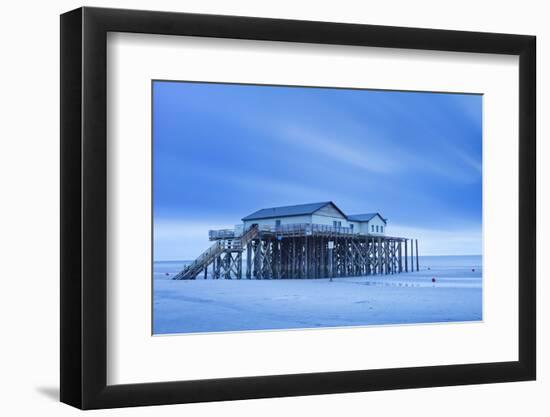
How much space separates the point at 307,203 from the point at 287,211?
186mm

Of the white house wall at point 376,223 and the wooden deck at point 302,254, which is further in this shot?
the white house wall at point 376,223

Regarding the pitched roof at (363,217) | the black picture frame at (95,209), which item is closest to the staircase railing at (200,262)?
the black picture frame at (95,209)

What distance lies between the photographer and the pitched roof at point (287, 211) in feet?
22.8

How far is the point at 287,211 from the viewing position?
7035mm

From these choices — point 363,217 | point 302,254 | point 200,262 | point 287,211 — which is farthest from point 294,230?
point 200,262

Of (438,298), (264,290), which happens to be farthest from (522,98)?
(264,290)

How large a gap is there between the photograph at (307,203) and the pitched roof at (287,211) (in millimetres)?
15

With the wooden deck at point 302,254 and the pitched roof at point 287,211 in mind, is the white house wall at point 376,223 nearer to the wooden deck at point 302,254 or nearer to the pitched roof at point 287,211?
the wooden deck at point 302,254

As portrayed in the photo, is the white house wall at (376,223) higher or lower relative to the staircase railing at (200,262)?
higher

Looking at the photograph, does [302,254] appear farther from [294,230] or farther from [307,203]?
[307,203]

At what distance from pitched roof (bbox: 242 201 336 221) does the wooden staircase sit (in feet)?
0.38

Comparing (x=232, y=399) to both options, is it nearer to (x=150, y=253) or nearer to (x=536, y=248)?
(x=150, y=253)

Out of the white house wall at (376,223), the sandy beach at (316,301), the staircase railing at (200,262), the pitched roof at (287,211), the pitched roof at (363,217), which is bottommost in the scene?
the sandy beach at (316,301)

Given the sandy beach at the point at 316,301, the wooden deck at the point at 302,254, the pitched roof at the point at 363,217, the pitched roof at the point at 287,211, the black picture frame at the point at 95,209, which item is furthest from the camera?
the pitched roof at the point at 363,217
